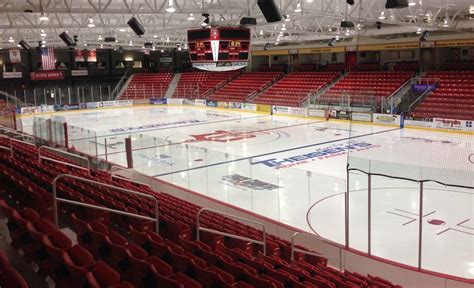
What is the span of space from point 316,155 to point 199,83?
29.7m

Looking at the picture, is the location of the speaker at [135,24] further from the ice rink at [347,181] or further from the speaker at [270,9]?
the speaker at [270,9]

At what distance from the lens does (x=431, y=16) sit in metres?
23.6

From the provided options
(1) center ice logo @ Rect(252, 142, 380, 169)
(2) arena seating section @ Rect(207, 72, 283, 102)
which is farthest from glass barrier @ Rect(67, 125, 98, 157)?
(2) arena seating section @ Rect(207, 72, 283, 102)

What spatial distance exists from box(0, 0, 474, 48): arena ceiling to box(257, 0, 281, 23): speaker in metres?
2.37

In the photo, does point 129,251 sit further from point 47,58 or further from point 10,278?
point 47,58

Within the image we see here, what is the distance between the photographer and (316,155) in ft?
62.8

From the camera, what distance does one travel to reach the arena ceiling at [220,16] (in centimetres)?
1856

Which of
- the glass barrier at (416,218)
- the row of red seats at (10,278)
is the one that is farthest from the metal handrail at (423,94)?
the row of red seats at (10,278)

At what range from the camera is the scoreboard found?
51.8 ft

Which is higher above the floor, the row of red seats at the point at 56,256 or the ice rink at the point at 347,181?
the row of red seats at the point at 56,256

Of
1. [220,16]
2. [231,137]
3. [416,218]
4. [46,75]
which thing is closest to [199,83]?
[46,75]

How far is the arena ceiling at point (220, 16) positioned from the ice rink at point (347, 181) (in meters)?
4.46

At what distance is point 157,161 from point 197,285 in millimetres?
10878

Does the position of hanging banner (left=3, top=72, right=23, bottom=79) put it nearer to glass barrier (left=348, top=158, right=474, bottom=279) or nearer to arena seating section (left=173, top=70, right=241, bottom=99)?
arena seating section (left=173, top=70, right=241, bottom=99)
